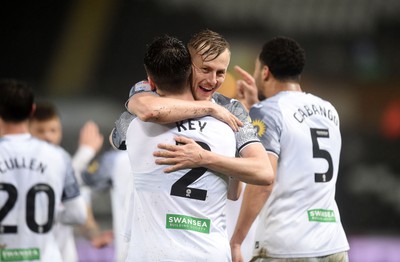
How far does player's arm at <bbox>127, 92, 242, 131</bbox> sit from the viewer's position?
4328 millimetres

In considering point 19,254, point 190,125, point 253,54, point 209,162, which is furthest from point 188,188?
point 253,54

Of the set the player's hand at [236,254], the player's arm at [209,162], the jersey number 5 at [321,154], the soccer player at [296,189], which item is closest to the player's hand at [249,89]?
the soccer player at [296,189]

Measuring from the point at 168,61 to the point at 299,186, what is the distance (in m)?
1.59

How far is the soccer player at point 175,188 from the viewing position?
430 centimetres

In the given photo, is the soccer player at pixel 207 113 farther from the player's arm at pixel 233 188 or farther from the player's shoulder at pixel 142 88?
the player's arm at pixel 233 188

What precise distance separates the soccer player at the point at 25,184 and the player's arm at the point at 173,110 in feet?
5.19

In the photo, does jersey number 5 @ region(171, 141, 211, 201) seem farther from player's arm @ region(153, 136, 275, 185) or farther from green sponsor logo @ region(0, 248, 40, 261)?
green sponsor logo @ region(0, 248, 40, 261)

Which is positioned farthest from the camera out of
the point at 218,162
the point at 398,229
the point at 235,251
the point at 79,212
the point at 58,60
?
the point at 58,60

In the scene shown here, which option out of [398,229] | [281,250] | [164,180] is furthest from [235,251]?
[398,229]

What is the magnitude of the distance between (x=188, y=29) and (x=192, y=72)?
28.3ft

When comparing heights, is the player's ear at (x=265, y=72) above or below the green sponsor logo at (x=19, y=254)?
above

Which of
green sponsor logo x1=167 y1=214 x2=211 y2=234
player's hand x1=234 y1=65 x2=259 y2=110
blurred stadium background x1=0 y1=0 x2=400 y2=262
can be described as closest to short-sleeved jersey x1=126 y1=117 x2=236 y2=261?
green sponsor logo x1=167 y1=214 x2=211 y2=234

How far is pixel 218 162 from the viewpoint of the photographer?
4309 millimetres

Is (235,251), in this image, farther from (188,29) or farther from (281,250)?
(188,29)
